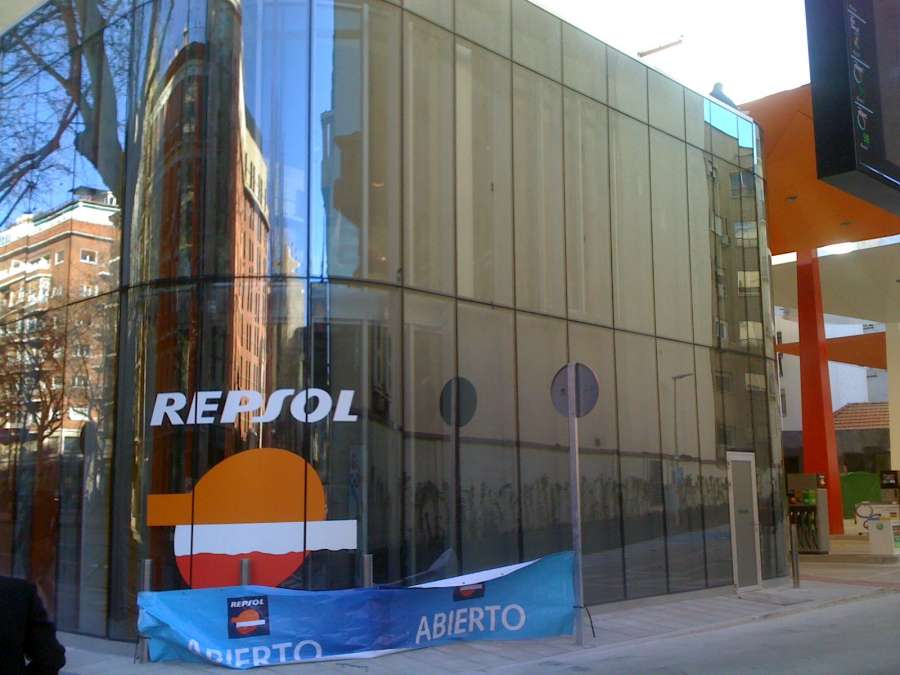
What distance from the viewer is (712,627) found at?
43.0 ft

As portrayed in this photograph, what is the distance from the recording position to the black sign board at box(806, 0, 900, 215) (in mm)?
7750

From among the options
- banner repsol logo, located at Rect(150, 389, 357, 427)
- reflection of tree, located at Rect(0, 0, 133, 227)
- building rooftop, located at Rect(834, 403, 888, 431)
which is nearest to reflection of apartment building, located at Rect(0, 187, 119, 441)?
reflection of tree, located at Rect(0, 0, 133, 227)

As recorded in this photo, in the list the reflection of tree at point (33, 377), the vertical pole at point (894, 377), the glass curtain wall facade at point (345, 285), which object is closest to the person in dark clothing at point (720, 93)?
the glass curtain wall facade at point (345, 285)

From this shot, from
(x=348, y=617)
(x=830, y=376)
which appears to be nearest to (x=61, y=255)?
(x=348, y=617)

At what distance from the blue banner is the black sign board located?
5608 mm

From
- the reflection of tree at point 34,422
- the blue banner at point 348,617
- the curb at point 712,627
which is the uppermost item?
the reflection of tree at point 34,422

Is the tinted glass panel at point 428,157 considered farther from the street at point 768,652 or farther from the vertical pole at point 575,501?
the street at point 768,652

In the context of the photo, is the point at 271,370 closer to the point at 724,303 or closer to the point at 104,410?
the point at 104,410

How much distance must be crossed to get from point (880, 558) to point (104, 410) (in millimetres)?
18362

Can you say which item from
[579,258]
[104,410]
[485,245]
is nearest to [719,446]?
[579,258]

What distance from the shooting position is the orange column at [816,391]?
1286 inches

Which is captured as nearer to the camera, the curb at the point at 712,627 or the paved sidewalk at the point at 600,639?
the paved sidewalk at the point at 600,639

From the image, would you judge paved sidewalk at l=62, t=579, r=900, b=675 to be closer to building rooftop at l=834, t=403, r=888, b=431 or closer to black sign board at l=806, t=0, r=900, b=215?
black sign board at l=806, t=0, r=900, b=215

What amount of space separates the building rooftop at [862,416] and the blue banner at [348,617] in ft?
158
